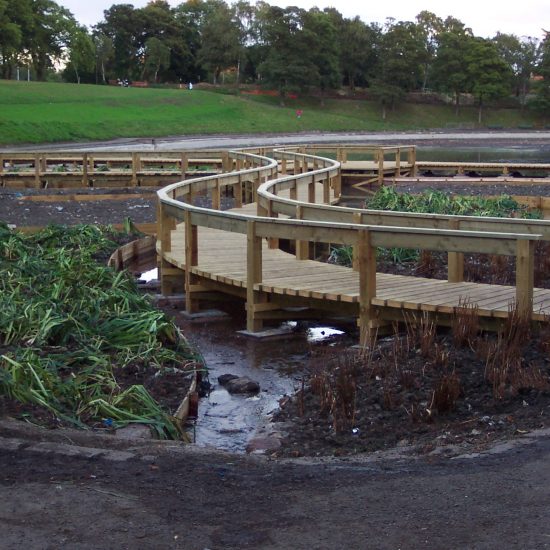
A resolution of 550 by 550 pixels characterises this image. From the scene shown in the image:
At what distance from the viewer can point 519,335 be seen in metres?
8.49

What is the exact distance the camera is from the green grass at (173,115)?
6388 centimetres

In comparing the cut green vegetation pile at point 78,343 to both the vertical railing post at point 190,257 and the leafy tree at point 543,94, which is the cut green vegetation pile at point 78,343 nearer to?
the vertical railing post at point 190,257

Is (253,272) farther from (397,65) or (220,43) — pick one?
(220,43)

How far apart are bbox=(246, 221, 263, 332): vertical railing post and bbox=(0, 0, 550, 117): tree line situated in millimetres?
73070

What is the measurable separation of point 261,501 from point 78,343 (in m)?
4.20

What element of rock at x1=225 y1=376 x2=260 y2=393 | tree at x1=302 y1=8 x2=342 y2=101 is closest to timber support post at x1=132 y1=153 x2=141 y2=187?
rock at x1=225 y1=376 x2=260 y2=393

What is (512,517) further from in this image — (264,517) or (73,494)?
(73,494)

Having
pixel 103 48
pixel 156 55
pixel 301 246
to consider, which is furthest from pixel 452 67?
pixel 301 246

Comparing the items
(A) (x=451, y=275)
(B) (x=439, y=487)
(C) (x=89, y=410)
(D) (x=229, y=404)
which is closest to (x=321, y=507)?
(B) (x=439, y=487)

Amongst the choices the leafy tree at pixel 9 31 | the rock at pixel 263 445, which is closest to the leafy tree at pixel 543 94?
the leafy tree at pixel 9 31

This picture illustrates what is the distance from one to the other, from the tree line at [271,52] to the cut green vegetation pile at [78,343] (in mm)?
72132

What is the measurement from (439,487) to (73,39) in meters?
94.5

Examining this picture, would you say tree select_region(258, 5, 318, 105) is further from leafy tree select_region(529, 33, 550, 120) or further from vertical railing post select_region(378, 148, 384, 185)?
vertical railing post select_region(378, 148, 384, 185)

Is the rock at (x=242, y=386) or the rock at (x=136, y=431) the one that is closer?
the rock at (x=136, y=431)
